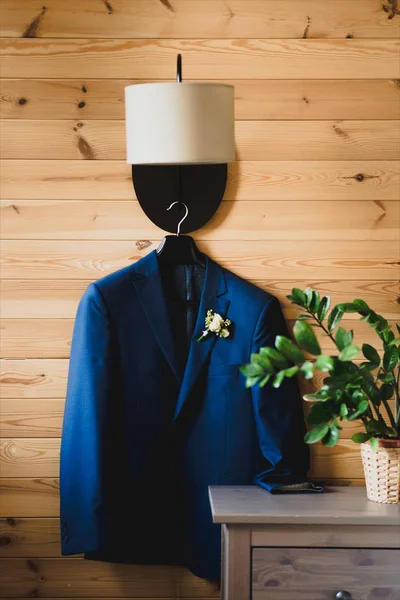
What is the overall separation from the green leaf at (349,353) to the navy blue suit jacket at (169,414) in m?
0.36

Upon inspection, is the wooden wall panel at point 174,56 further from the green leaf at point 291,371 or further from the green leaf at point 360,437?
the green leaf at point 360,437

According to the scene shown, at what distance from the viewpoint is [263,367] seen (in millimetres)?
1892

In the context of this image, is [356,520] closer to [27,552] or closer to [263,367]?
[263,367]

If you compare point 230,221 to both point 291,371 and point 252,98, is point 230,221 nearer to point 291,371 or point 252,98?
point 252,98

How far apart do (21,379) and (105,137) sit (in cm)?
75

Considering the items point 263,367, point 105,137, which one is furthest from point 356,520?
point 105,137

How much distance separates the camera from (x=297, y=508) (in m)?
1.90

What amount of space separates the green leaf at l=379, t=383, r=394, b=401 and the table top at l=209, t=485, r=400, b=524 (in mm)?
275

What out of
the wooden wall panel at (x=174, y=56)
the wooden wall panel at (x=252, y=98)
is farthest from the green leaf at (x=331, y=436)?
the wooden wall panel at (x=174, y=56)

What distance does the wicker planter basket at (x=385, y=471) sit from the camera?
196 cm

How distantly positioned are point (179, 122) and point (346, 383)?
0.78 m

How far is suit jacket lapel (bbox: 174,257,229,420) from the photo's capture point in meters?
2.13

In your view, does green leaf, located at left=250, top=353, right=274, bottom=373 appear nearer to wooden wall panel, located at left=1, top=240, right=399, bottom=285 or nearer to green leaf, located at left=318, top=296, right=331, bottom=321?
green leaf, located at left=318, top=296, right=331, bottom=321

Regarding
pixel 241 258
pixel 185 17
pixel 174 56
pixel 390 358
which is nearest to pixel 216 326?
pixel 241 258
